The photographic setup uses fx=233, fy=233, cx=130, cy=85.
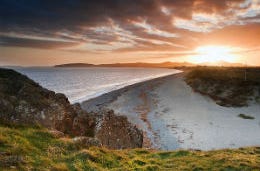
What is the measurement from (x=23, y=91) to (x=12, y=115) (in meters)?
2.57

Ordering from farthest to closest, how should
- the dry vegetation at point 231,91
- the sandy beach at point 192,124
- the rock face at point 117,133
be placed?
the dry vegetation at point 231,91, the sandy beach at point 192,124, the rock face at point 117,133

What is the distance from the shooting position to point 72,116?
1545cm

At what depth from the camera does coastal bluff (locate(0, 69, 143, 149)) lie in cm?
1171

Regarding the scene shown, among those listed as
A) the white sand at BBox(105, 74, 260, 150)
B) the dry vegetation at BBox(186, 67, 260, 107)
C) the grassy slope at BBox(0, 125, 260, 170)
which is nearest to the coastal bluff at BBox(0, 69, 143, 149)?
the grassy slope at BBox(0, 125, 260, 170)

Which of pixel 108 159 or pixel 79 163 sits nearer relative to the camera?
pixel 79 163

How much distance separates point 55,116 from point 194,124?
20944 millimetres

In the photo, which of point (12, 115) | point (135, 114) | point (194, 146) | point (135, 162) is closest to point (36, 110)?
point (12, 115)

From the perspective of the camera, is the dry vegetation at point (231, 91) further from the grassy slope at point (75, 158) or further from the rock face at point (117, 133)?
the grassy slope at point (75, 158)

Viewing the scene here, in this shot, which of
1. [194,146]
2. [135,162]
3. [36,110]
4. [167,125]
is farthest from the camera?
[167,125]

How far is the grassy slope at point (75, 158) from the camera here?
8234mm

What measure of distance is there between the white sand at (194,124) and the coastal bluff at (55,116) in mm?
6783

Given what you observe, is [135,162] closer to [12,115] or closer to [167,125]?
[12,115]

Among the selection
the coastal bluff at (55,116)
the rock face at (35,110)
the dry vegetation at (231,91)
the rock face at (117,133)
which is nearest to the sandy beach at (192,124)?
the dry vegetation at (231,91)

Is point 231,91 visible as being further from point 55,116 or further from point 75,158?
point 75,158
